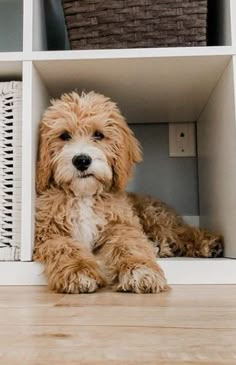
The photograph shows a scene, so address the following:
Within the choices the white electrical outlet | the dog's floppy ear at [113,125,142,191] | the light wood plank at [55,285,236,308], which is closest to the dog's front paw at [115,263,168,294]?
the light wood plank at [55,285,236,308]

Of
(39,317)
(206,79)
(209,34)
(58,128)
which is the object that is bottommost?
(39,317)

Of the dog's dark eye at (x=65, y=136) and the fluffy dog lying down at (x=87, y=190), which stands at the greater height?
the dog's dark eye at (x=65, y=136)

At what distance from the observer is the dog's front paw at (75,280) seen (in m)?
0.86

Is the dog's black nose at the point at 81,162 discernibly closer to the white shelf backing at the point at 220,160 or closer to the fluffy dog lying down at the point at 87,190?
the fluffy dog lying down at the point at 87,190

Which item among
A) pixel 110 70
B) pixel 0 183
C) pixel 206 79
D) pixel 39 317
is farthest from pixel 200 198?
pixel 39 317

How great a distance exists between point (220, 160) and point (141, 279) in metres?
0.45

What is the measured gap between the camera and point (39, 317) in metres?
0.64

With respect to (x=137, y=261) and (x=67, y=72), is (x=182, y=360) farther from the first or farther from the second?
(x=67, y=72)

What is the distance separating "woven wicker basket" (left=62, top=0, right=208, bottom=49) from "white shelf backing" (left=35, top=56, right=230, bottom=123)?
0.05 m

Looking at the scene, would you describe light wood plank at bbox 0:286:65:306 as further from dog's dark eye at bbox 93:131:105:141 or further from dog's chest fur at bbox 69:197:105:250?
dog's dark eye at bbox 93:131:105:141

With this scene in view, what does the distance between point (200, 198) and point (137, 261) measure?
663 millimetres

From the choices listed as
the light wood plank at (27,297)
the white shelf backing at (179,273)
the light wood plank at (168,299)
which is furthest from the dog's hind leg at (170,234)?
the light wood plank at (27,297)

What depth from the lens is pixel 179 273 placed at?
3.27 feet

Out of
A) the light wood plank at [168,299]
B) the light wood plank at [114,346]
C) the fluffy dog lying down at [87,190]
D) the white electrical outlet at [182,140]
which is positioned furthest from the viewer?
the white electrical outlet at [182,140]
